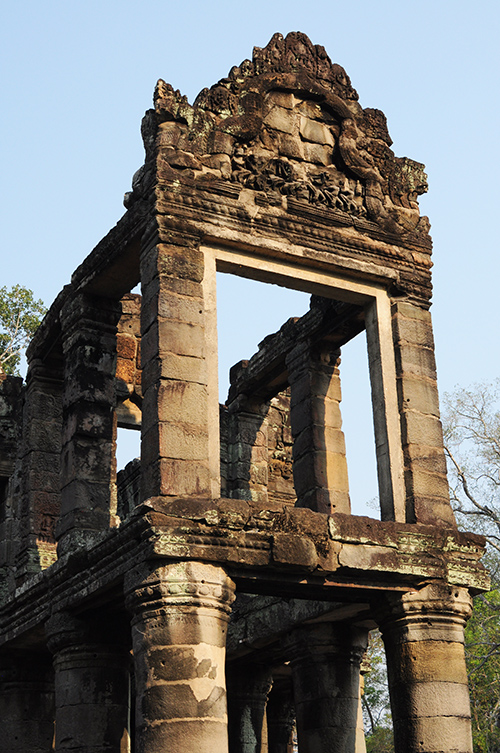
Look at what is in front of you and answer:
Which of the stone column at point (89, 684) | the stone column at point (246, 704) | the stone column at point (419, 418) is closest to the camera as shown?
the stone column at point (89, 684)

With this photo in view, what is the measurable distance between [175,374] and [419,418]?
2601mm

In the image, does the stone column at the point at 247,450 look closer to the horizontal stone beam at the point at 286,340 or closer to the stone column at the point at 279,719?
the horizontal stone beam at the point at 286,340

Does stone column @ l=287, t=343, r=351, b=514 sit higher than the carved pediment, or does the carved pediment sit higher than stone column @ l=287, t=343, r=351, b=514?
the carved pediment

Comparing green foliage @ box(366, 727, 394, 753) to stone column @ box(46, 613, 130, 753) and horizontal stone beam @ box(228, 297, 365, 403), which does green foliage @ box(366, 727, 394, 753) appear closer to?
horizontal stone beam @ box(228, 297, 365, 403)

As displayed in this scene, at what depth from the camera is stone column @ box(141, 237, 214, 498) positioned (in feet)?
26.3

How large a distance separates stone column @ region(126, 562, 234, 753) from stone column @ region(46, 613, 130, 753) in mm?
1595

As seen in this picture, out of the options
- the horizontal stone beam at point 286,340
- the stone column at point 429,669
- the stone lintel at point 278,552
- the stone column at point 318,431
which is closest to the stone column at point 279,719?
the horizontal stone beam at point 286,340

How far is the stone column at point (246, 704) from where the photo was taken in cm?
1223

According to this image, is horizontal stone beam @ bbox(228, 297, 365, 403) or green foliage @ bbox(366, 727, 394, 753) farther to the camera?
green foliage @ bbox(366, 727, 394, 753)

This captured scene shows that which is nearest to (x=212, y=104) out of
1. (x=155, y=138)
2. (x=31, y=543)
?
(x=155, y=138)

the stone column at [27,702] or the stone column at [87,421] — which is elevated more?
the stone column at [87,421]

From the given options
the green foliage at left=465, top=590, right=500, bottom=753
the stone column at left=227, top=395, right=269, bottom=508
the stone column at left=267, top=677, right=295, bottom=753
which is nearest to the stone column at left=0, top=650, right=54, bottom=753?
the stone column at left=227, top=395, right=269, bottom=508

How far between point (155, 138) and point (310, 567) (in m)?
4.27

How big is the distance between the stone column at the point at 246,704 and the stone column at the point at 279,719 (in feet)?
8.96
